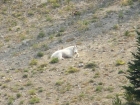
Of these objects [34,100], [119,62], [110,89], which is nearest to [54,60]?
[119,62]

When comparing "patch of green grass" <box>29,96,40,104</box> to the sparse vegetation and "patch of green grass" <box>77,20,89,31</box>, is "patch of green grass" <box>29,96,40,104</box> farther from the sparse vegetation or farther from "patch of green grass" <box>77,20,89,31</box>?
"patch of green grass" <box>77,20,89,31</box>

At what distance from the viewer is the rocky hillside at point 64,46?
1736 cm

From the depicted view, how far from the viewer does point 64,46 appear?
21891 millimetres

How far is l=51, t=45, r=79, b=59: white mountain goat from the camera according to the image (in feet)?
66.3

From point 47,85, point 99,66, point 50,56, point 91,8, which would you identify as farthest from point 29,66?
point 91,8

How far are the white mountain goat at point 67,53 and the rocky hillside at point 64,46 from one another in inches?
13.4

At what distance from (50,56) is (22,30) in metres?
4.85

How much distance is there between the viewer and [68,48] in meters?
20.7

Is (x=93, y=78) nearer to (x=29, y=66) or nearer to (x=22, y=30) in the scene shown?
(x=29, y=66)

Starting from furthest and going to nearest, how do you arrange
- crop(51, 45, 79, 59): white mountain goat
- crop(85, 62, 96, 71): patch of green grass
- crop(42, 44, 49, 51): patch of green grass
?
1. crop(42, 44, 49, 51): patch of green grass
2. crop(51, 45, 79, 59): white mountain goat
3. crop(85, 62, 96, 71): patch of green grass

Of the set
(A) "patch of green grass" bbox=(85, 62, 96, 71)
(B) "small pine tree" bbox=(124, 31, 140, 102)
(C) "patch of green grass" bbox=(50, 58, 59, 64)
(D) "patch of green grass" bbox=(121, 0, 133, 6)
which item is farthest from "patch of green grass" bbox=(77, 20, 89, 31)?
(B) "small pine tree" bbox=(124, 31, 140, 102)

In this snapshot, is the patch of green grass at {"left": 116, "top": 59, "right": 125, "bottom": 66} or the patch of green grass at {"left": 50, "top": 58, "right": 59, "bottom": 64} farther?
the patch of green grass at {"left": 50, "top": 58, "right": 59, "bottom": 64}

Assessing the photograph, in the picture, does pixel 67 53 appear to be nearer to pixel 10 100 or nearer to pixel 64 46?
pixel 64 46

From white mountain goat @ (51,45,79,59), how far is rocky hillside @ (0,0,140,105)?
339 mm
